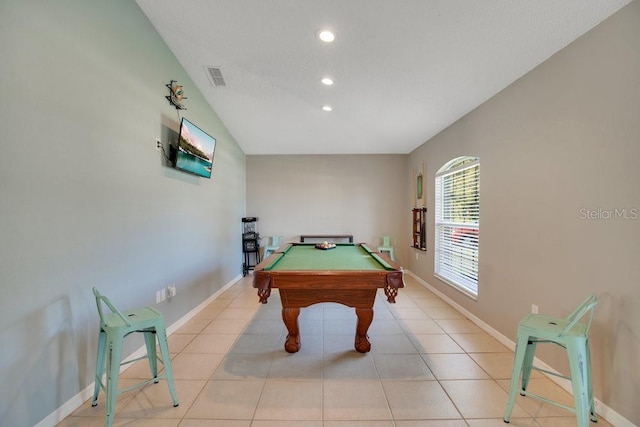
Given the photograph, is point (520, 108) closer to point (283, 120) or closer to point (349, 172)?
point (283, 120)

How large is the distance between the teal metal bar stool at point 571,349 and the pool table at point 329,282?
0.79 metres

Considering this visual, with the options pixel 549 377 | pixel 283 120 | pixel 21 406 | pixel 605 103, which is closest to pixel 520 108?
pixel 605 103

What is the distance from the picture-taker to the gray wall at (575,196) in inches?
57.0

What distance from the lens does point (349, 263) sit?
2367 millimetres

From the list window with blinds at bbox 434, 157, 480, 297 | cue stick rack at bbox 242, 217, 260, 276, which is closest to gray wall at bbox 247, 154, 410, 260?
cue stick rack at bbox 242, 217, 260, 276

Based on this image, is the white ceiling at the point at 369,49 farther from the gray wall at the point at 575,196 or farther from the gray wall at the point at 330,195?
the gray wall at the point at 330,195

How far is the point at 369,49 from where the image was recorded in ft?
7.27

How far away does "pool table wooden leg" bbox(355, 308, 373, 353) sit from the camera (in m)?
2.25

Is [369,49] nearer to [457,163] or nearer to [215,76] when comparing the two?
[215,76]

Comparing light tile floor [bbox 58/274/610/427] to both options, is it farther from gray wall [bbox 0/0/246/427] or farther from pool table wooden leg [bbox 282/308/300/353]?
gray wall [bbox 0/0/246/427]

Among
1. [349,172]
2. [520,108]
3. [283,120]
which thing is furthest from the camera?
[349,172]

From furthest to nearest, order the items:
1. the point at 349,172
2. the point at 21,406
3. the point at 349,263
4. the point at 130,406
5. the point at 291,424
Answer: the point at 349,172, the point at 349,263, the point at 130,406, the point at 291,424, the point at 21,406

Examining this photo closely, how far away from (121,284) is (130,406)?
83 cm

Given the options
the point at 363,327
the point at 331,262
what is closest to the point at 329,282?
the point at 331,262
